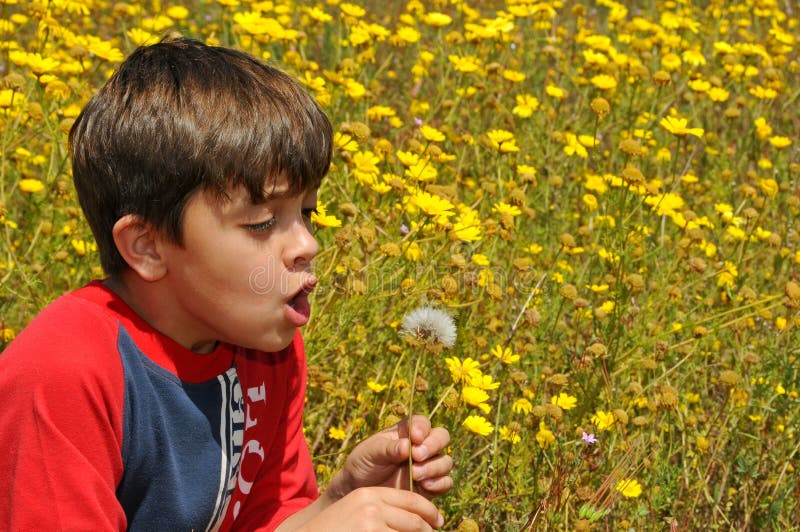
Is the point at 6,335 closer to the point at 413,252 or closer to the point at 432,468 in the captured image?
the point at 413,252

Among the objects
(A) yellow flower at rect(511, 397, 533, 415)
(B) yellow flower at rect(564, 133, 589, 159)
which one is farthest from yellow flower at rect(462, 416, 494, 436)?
(B) yellow flower at rect(564, 133, 589, 159)

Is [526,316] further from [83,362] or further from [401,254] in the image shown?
[83,362]

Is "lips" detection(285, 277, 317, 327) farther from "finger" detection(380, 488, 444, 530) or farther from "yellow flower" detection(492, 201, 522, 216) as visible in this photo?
"yellow flower" detection(492, 201, 522, 216)

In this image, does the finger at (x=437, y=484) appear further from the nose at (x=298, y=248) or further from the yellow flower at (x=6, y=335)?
the yellow flower at (x=6, y=335)

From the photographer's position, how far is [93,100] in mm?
1406

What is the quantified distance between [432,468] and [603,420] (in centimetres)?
59

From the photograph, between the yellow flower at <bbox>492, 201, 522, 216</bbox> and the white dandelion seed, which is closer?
the white dandelion seed

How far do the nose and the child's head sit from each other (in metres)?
0.06

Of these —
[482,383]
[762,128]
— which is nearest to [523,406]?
[482,383]

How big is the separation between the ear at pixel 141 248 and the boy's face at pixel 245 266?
0.06 ft

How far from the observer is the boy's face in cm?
134

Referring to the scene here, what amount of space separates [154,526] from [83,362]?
0.29 meters

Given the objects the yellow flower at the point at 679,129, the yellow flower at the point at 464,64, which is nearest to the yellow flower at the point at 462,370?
the yellow flower at the point at 679,129

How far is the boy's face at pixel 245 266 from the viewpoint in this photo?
1.34 meters
